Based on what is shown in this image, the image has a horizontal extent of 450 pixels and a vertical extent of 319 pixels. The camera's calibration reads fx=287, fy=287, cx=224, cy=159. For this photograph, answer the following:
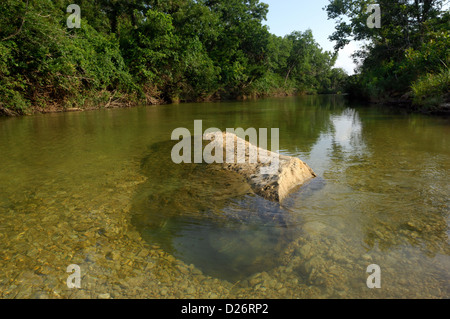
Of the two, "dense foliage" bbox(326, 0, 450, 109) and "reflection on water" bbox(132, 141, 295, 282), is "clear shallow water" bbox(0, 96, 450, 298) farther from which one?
"dense foliage" bbox(326, 0, 450, 109)

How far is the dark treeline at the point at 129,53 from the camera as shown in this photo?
12531mm

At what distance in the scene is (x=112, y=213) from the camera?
301cm

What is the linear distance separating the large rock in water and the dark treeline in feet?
38.9

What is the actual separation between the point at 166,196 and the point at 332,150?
151 inches

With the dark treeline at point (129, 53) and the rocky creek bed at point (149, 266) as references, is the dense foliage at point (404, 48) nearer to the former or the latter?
the dark treeline at point (129, 53)

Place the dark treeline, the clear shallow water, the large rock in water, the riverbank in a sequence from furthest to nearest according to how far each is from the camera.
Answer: the riverbank < the dark treeline < the large rock in water < the clear shallow water

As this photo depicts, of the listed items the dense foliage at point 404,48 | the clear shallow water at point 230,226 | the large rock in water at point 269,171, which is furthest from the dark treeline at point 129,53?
the large rock in water at point 269,171

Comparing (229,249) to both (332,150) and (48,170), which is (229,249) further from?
(332,150)

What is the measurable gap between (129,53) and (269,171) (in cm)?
2082

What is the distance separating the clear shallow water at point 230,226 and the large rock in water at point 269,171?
15 centimetres

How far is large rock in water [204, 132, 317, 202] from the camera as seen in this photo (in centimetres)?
342

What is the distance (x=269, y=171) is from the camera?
3.87 m

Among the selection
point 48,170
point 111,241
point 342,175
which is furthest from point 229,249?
point 48,170

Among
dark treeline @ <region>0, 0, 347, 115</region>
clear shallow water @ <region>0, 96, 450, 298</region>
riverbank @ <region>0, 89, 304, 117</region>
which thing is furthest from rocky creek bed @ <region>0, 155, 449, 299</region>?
riverbank @ <region>0, 89, 304, 117</region>
